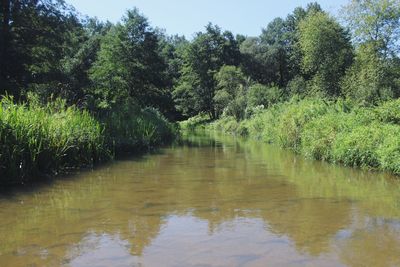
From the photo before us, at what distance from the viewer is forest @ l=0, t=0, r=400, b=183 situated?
12.3 meters

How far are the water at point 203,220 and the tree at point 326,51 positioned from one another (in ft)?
103

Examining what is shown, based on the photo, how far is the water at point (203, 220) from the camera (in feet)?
18.0

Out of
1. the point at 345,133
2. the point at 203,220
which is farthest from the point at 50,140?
the point at 345,133

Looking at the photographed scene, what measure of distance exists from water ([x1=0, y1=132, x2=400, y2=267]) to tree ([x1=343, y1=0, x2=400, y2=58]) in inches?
1093

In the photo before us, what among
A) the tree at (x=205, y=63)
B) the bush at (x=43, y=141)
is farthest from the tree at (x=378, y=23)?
the bush at (x=43, y=141)

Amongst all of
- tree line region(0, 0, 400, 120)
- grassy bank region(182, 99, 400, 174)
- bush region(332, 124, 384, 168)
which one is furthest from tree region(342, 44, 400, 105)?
bush region(332, 124, 384, 168)

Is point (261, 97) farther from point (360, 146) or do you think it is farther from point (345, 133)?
point (360, 146)

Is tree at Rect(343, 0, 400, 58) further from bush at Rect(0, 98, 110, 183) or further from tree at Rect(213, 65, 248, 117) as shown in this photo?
bush at Rect(0, 98, 110, 183)

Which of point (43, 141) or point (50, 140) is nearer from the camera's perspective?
point (43, 141)

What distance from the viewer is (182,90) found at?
2357 inches

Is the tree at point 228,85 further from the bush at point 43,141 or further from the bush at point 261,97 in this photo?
the bush at point 43,141

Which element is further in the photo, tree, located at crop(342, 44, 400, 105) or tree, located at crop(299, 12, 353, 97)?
tree, located at crop(299, 12, 353, 97)

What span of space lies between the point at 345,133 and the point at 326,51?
28.9 m

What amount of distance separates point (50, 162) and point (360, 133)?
978cm
